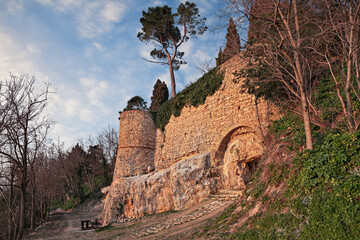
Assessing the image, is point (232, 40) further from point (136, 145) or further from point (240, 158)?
point (136, 145)

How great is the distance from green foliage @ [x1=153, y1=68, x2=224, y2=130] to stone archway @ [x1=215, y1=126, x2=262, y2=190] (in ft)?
9.45

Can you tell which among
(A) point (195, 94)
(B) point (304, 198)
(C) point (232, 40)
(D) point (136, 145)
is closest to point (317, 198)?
(B) point (304, 198)

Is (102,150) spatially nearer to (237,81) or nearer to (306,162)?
(237,81)

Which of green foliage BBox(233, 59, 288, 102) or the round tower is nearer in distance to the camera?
green foliage BBox(233, 59, 288, 102)

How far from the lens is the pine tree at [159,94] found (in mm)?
30922

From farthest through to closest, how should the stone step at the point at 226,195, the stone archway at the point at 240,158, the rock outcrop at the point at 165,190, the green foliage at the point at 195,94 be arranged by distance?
the green foliage at the point at 195,94
the rock outcrop at the point at 165,190
the stone archway at the point at 240,158
the stone step at the point at 226,195

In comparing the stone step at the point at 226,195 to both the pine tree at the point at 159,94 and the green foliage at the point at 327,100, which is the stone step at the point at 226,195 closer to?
the green foliage at the point at 327,100

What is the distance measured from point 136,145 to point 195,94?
23.2 feet

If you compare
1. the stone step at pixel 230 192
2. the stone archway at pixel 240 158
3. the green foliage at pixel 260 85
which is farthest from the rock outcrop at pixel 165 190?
the green foliage at pixel 260 85

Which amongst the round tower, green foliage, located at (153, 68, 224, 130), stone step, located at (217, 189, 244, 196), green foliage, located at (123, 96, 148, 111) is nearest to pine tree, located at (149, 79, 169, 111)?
green foliage, located at (123, 96, 148, 111)

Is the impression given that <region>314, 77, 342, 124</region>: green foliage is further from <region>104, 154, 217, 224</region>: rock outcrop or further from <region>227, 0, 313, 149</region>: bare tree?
<region>104, 154, 217, 224</region>: rock outcrop

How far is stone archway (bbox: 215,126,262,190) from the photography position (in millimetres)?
10875

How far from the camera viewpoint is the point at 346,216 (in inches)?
150

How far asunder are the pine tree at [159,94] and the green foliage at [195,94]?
12782mm
